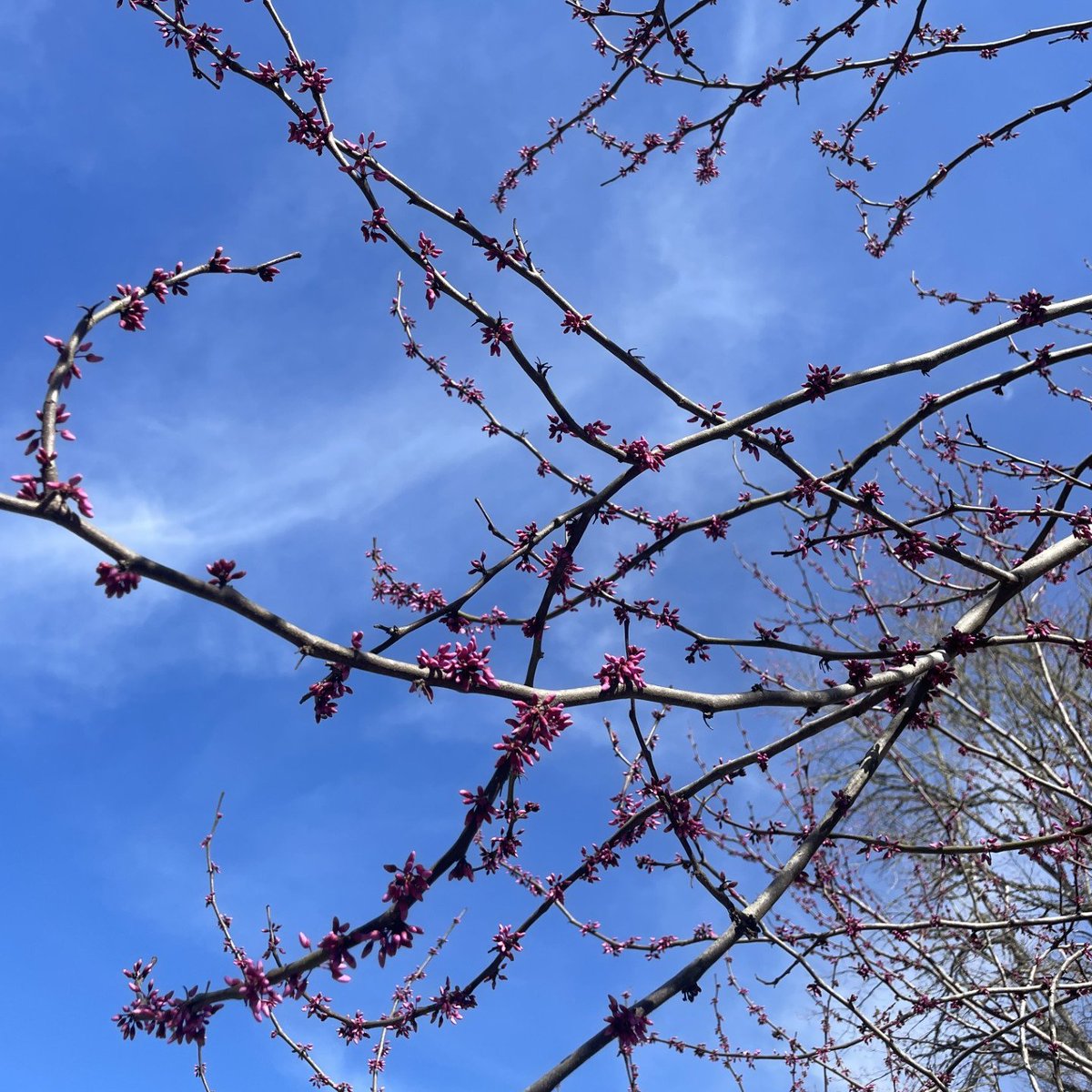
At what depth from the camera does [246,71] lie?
4.05 meters

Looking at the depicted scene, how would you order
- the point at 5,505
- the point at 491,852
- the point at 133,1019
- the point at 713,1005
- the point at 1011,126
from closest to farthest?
the point at 5,505
the point at 133,1019
the point at 491,852
the point at 1011,126
the point at 713,1005

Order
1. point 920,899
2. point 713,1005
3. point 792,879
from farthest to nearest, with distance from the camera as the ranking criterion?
1. point 920,899
2. point 713,1005
3. point 792,879

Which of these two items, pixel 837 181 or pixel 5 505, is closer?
pixel 5 505

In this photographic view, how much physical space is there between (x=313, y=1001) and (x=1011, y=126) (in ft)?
21.9

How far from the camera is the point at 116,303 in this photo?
115 inches

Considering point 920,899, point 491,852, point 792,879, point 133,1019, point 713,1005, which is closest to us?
point 133,1019

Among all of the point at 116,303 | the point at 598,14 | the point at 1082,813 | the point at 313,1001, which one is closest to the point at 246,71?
the point at 116,303

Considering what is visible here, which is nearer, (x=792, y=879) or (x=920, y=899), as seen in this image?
(x=792, y=879)

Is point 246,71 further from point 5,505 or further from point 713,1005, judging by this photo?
point 713,1005

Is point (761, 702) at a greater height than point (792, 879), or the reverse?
point (761, 702)

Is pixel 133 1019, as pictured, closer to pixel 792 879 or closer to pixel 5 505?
pixel 5 505

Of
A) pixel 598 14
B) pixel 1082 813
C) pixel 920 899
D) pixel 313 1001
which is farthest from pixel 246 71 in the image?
pixel 920 899

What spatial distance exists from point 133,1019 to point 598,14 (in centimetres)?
627

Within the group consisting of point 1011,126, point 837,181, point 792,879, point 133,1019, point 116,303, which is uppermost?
point 837,181
